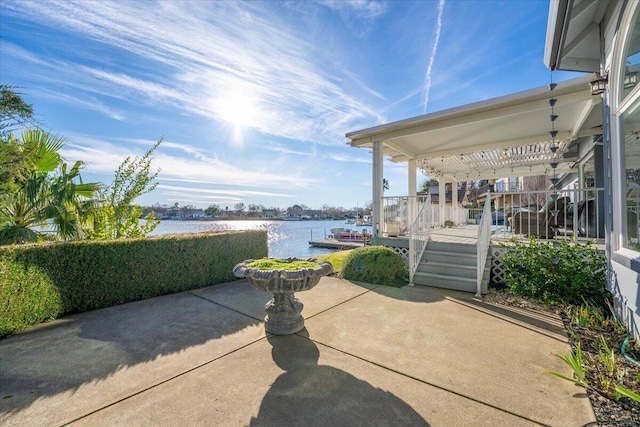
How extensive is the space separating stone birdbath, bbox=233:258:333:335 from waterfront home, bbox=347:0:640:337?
2.94m

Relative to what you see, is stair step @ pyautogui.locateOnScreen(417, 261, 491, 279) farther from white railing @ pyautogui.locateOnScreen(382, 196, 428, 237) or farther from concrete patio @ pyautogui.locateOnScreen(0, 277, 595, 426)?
white railing @ pyautogui.locateOnScreen(382, 196, 428, 237)

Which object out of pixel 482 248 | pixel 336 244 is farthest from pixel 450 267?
pixel 336 244

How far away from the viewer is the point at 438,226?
9.95m

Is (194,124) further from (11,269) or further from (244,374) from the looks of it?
(244,374)

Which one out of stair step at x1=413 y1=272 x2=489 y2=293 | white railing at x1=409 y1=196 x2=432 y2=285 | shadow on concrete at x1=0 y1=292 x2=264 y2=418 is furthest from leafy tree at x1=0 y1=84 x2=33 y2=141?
stair step at x1=413 y1=272 x2=489 y2=293

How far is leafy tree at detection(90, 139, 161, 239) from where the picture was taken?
5.26m

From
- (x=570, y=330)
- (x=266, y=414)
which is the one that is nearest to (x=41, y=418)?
(x=266, y=414)

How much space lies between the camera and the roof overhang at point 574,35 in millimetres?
3148

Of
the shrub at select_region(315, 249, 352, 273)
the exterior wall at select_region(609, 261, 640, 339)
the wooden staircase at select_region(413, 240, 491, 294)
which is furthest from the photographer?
the shrub at select_region(315, 249, 352, 273)

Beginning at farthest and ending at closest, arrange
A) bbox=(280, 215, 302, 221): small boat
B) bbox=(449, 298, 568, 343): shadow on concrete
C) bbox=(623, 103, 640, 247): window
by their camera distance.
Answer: bbox=(280, 215, 302, 221): small boat < bbox=(449, 298, 568, 343): shadow on concrete < bbox=(623, 103, 640, 247): window

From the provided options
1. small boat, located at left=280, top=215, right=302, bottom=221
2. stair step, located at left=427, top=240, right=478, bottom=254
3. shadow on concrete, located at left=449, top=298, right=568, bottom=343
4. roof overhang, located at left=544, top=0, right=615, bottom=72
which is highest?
roof overhang, located at left=544, top=0, right=615, bottom=72

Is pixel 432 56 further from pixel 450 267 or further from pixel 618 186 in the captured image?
pixel 450 267

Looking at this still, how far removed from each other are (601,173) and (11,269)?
10.5 m

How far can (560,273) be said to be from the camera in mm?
4137
